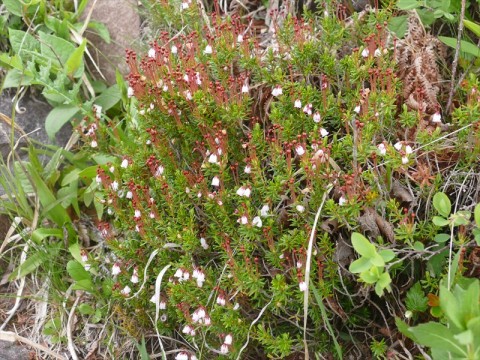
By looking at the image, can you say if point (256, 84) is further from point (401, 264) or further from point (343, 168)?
point (401, 264)

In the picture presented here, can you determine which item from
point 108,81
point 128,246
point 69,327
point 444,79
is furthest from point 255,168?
point 108,81

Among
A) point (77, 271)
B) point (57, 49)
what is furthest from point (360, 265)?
point (57, 49)

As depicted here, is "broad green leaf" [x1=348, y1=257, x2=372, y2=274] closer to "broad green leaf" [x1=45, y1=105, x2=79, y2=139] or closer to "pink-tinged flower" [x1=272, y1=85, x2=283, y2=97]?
"pink-tinged flower" [x1=272, y1=85, x2=283, y2=97]

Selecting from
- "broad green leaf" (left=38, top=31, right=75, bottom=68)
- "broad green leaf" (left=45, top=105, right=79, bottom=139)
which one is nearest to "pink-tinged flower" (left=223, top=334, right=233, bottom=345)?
"broad green leaf" (left=45, top=105, right=79, bottom=139)

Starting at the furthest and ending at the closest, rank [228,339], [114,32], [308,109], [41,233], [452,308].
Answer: [114,32] < [41,233] < [308,109] < [228,339] < [452,308]

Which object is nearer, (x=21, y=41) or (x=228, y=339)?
(x=228, y=339)

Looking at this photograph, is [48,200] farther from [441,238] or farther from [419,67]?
[441,238]
